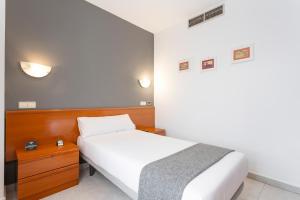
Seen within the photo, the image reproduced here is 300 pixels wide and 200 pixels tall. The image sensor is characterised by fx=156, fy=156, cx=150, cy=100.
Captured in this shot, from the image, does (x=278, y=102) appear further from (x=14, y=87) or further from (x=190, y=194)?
(x=14, y=87)

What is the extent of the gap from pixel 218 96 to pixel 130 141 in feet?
5.58

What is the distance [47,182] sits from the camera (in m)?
1.82

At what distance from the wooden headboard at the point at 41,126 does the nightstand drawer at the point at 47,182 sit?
52cm

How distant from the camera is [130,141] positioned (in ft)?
7.27

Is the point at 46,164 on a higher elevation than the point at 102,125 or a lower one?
lower

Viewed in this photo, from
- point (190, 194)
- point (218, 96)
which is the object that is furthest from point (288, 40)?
point (190, 194)

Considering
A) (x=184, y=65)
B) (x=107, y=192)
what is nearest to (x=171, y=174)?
(x=107, y=192)

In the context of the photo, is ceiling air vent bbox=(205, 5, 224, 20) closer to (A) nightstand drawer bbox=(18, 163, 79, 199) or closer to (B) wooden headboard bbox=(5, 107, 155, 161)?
(B) wooden headboard bbox=(5, 107, 155, 161)

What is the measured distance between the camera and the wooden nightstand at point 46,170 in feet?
5.49

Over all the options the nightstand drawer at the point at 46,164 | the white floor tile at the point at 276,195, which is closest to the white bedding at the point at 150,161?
the nightstand drawer at the point at 46,164

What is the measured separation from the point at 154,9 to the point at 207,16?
0.98 meters

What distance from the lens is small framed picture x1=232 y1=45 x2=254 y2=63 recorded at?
2344 mm

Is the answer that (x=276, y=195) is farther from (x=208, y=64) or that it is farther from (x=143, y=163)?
(x=208, y=64)

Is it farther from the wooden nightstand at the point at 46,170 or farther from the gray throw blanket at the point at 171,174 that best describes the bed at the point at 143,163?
the wooden nightstand at the point at 46,170
